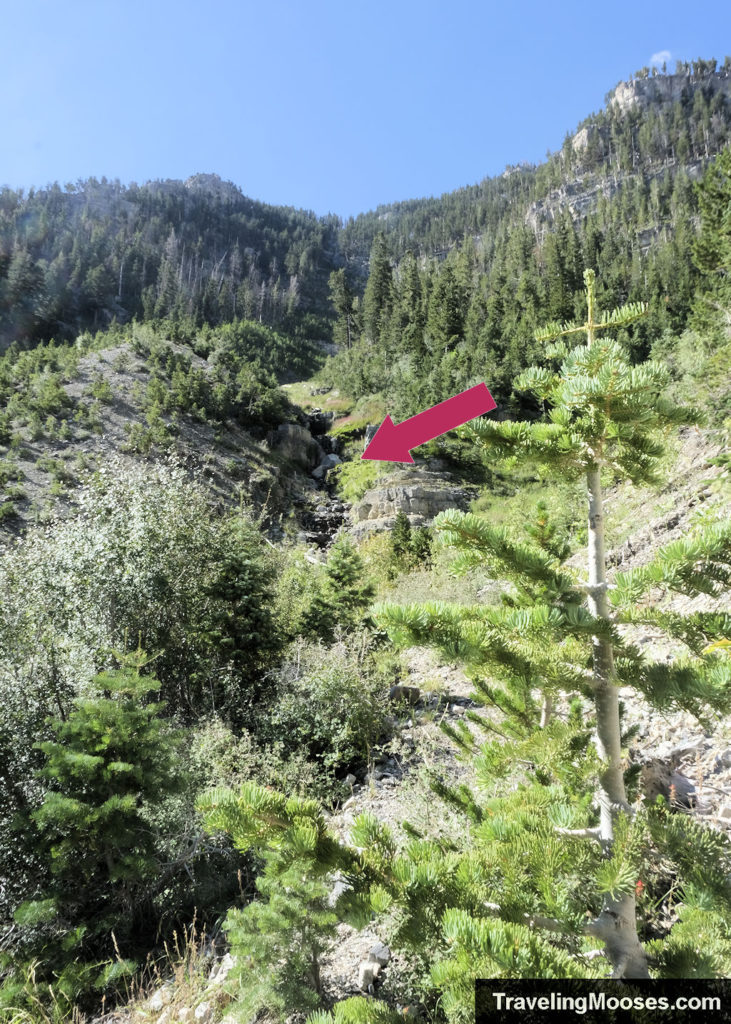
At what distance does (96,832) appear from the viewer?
388 centimetres

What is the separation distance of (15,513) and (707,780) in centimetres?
1871

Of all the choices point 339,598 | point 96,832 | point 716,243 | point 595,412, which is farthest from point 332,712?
point 716,243

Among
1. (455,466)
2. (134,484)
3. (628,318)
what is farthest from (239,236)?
(628,318)

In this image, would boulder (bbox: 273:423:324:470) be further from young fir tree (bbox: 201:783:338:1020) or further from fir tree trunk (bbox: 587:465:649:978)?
fir tree trunk (bbox: 587:465:649:978)

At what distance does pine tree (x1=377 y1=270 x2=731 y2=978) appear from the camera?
5.35 ft

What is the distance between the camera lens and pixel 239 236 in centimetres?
9894

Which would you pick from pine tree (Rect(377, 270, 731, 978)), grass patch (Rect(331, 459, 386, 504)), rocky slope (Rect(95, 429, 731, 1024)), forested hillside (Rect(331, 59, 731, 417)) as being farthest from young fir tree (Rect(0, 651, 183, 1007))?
grass patch (Rect(331, 459, 386, 504))

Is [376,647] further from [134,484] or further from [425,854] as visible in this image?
[425,854]

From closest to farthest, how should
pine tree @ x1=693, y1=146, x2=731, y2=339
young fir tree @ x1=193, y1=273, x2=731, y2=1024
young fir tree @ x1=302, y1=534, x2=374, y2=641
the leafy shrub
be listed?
young fir tree @ x1=193, y1=273, x2=731, y2=1024, the leafy shrub, young fir tree @ x1=302, y1=534, x2=374, y2=641, pine tree @ x1=693, y1=146, x2=731, y2=339

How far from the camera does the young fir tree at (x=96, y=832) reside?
148 inches

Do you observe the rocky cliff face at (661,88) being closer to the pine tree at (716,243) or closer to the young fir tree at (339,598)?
the pine tree at (716,243)

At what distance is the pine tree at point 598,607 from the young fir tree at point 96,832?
3588 mm

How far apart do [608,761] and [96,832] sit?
4.08 m

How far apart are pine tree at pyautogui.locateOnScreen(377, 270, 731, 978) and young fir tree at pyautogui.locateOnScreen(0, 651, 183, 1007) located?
3588mm
